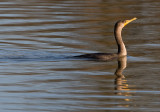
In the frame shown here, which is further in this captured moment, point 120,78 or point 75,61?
point 75,61

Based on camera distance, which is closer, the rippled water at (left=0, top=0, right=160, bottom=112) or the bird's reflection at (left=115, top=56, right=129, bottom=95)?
the rippled water at (left=0, top=0, right=160, bottom=112)

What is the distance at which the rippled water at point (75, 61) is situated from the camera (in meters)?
9.26

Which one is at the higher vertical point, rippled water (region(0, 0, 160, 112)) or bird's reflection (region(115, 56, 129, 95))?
rippled water (region(0, 0, 160, 112))

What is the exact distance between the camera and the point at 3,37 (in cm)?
1745

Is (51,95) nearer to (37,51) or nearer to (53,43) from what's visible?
(37,51)

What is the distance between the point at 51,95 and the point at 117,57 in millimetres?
4818

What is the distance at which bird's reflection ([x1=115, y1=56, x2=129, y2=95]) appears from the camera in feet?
A: 33.9

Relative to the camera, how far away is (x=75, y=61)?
13.6 metres

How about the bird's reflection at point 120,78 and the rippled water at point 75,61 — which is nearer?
the rippled water at point 75,61

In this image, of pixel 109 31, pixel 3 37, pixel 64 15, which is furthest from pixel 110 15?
pixel 3 37

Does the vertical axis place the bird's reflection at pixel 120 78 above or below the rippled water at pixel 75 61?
below

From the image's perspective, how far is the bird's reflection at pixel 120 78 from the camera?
10.3 m

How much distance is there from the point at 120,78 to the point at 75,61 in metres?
2.41

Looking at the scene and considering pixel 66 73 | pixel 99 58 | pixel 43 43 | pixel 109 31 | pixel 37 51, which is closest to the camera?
pixel 66 73
